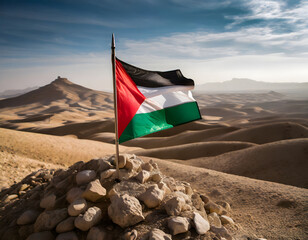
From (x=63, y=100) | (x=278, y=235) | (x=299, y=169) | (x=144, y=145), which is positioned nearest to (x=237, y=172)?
(x=299, y=169)

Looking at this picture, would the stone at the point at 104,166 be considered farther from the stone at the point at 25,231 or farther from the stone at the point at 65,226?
the stone at the point at 25,231

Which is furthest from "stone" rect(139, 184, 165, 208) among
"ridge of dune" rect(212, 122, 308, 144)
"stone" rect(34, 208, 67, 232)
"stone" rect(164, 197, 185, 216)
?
"ridge of dune" rect(212, 122, 308, 144)

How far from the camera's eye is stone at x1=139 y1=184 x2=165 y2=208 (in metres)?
3.57

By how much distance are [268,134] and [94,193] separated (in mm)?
19305

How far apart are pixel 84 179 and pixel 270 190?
590 cm

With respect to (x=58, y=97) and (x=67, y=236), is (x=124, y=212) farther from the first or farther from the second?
(x=58, y=97)

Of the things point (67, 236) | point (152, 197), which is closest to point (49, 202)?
point (67, 236)

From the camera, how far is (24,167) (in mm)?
8922

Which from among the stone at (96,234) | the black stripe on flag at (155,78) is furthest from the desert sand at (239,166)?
the black stripe on flag at (155,78)

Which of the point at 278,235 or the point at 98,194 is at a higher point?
the point at 98,194

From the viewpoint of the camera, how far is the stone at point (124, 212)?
3131 mm

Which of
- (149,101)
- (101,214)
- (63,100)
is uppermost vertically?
(149,101)

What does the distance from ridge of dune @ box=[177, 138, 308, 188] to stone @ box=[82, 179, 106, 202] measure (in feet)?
26.9

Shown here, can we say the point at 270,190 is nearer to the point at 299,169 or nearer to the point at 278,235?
the point at 278,235
